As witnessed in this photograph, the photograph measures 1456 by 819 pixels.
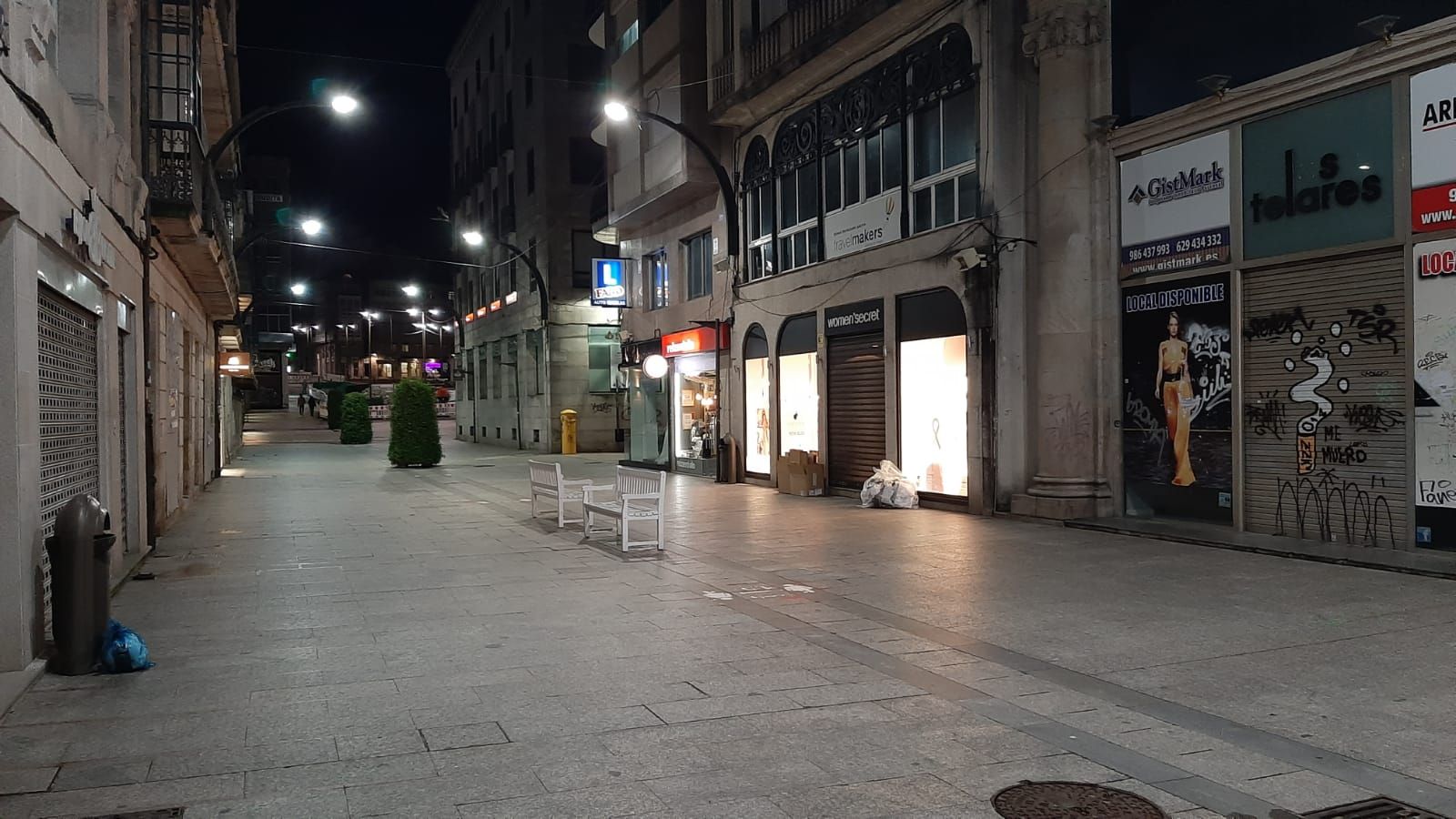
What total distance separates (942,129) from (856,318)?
3.55 metres

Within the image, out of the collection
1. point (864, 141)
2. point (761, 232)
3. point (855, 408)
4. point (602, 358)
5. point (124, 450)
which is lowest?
point (124, 450)

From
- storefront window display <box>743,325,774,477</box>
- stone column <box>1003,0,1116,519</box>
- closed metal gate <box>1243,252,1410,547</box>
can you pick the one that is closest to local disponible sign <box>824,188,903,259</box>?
storefront window display <box>743,325,774,477</box>

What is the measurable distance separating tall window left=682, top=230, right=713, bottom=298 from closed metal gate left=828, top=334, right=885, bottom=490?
6.31 metres

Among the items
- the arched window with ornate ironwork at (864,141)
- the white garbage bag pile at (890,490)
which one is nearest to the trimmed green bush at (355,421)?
the arched window with ornate ironwork at (864,141)

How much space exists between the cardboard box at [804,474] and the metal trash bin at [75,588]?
1353 cm

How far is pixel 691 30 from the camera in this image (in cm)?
2336

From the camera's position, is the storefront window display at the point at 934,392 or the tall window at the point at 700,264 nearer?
the storefront window display at the point at 934,392

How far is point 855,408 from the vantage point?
18312 mm

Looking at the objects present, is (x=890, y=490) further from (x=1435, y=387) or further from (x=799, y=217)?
(x=1435, y=387)

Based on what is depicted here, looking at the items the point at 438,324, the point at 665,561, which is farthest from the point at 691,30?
the point at 438,324

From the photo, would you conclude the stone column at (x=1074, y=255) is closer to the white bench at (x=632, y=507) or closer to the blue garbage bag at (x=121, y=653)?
the white bench at (x=632, y=507)

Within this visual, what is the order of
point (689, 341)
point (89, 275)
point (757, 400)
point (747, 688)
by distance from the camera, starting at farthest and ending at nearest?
1. point (689, 341)
2. point (757, 400)
3. point (89, 275)
4. point (747, 688)

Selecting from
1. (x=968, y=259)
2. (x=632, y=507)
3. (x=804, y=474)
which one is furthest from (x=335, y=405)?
(x=968, y=259)

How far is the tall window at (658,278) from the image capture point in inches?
1063
